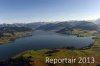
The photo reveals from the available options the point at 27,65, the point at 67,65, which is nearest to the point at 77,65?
the point at 67,65

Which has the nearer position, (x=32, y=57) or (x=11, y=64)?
(x=11, y=64)

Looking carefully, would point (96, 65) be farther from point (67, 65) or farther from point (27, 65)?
point (27, 65)

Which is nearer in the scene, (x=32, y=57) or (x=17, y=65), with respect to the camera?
(x=17, y=65)

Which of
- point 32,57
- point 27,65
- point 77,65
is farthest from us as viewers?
point 32,57

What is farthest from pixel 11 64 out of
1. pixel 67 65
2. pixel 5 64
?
A: pixel 67 65

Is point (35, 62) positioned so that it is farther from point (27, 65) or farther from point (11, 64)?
point (11, 64)

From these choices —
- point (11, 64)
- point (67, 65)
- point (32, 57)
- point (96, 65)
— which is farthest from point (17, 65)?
point (96, 65)

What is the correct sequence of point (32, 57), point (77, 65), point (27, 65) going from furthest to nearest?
point (32, 57) → point (27, 65) → point (77, 65)

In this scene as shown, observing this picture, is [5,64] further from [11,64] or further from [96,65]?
[96,65]
